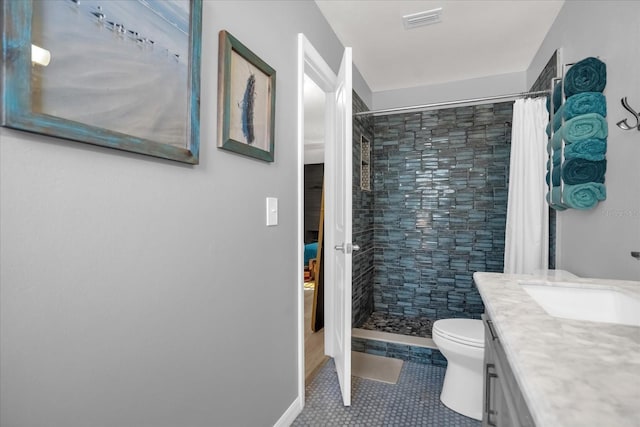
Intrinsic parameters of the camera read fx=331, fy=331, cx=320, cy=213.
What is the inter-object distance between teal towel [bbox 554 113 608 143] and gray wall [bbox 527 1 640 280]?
3cm

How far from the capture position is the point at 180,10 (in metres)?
0.96

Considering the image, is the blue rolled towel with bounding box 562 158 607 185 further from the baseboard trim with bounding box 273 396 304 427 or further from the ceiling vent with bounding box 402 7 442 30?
the baseboard trim with bounding box 273 396 304 427

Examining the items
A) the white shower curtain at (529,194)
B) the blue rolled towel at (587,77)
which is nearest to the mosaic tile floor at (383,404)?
the white shower curtain at (529,194)

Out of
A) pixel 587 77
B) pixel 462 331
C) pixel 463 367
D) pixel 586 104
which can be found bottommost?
pixel 463 367

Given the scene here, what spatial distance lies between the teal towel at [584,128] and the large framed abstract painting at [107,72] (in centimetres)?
165

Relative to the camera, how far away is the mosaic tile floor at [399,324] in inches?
108

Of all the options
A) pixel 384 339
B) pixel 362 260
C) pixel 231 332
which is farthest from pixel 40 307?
pixel 362 260

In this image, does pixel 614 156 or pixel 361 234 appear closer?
pixel 614 156

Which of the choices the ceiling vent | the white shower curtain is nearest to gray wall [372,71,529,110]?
the white shower curtain

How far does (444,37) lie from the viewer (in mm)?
2361

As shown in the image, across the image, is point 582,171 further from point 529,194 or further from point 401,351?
point 401,351

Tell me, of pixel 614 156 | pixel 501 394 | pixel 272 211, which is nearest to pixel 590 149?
pixel 614 156

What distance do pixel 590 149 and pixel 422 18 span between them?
4.19 ft

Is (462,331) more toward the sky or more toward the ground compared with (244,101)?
more toward the ground
